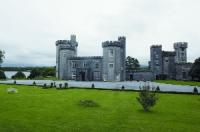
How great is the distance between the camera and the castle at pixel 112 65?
220ft

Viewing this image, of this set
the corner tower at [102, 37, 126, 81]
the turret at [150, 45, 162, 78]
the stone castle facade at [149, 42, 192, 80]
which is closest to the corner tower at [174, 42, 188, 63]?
the stone castle facade at [149, 42, 192, 80]

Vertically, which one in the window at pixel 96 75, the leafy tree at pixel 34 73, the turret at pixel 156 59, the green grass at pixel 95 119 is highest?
the turret at pixel 156 59

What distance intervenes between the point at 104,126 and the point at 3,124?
529cm

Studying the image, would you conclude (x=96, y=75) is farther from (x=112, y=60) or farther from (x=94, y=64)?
(x=112, y=60)

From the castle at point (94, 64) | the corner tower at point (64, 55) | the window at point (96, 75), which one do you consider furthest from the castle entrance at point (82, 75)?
the corner tower at point (64, 55)

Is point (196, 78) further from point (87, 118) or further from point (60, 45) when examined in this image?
point (87, 118)

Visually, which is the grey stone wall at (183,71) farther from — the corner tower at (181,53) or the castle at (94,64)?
the castle at (94,64)

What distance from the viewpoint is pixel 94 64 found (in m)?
71.4

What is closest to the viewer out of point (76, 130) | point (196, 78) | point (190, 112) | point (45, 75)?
point (76, 130)

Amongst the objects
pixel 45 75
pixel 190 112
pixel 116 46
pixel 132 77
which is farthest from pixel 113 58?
pixel 190 112

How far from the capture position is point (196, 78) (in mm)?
71875

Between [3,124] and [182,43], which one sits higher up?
[182,43]

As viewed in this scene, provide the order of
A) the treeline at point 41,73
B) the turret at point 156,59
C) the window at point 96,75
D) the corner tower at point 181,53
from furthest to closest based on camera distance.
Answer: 1. the treeline at point 41,73
2. the corner tower at point 181,53
3. the turret at point 156,59
4. the window at point 96,75

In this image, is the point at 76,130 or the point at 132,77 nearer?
the point at 76,130
